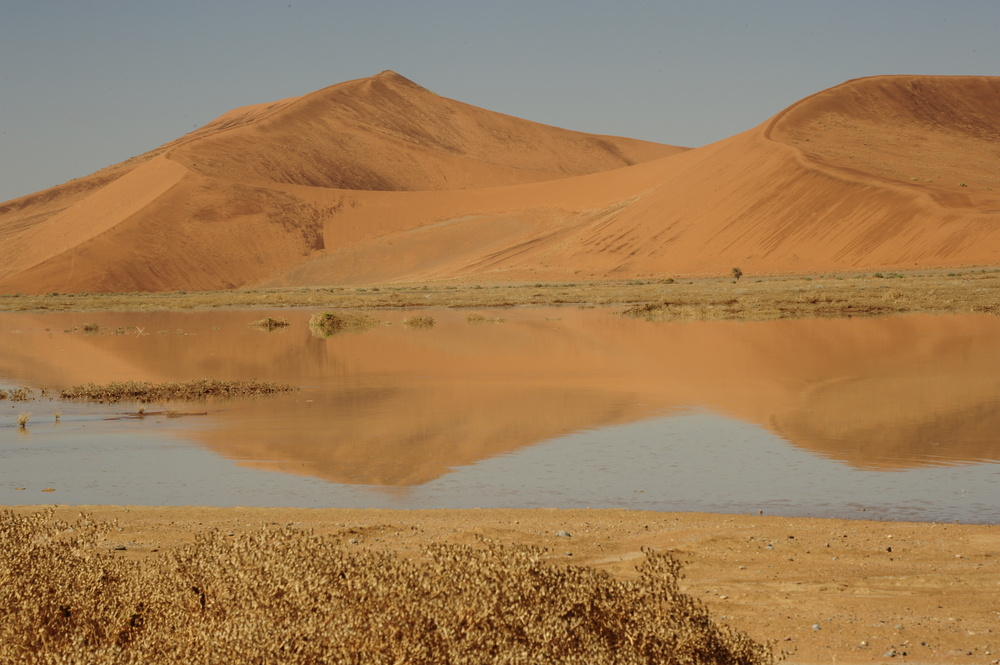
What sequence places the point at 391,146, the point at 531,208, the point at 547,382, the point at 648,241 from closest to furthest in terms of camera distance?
1. the point at 547,382
2. the point at 648,241
3. the point at 531,208
4. the point at 391,146

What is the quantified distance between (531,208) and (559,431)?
259ft

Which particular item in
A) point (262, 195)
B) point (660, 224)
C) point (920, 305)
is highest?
point (262, 195)

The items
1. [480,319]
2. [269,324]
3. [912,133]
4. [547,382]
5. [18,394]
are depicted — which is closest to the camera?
[18,394]

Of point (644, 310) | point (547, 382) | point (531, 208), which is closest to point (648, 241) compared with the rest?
point (531, 208)

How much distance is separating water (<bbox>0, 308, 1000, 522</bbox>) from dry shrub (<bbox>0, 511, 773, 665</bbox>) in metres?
3.84

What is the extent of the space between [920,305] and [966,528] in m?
26.1

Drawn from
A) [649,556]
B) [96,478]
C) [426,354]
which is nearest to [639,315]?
[426,354]

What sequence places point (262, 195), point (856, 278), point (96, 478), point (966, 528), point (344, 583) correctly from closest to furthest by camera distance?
point (344, 583) < point (966, 528) < point (96, 478) < point (856, 278) < point (262, 195)

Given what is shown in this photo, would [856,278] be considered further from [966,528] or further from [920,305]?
[966,528]

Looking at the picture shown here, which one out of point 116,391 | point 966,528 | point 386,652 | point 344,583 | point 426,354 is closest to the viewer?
point 386,652

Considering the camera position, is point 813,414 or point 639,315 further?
point 639,315

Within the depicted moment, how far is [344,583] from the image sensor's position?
3.29m

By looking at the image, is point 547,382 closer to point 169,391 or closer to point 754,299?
point 169,391

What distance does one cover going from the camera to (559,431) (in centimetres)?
1070
